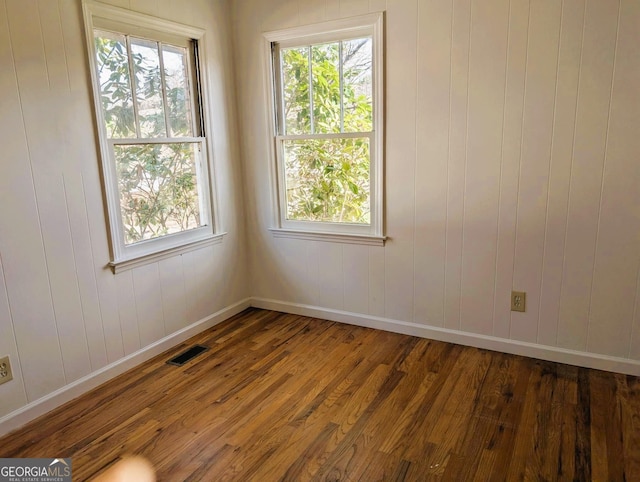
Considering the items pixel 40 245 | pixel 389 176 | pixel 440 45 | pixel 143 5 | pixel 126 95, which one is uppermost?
pixel 143 5

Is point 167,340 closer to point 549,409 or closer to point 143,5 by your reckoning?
point 143,5

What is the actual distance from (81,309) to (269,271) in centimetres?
150

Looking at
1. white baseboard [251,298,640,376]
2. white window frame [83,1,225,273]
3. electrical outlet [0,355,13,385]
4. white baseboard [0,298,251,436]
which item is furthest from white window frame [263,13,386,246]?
electrical outlet [0,355,13,385]

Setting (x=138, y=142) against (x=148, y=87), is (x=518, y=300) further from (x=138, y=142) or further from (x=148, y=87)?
(x=148, y=87)

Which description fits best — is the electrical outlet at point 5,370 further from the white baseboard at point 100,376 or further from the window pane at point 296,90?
the window pane at point 296,90

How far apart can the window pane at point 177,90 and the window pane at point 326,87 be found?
2.90 feet

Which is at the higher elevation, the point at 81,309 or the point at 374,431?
the point at 81,309

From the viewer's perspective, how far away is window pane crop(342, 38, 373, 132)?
299cm

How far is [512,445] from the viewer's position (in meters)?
2.01

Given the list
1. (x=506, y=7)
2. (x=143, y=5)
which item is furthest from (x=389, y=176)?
(x=143, y=5)

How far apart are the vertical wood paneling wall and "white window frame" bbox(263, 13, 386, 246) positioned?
0.74m

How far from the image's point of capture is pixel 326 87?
3166 mm

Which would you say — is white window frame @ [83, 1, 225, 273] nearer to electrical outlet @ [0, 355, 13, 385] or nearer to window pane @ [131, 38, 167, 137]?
window pane @ [131, 38, 167, 137]

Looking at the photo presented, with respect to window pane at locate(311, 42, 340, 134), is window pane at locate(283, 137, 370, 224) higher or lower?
lower
